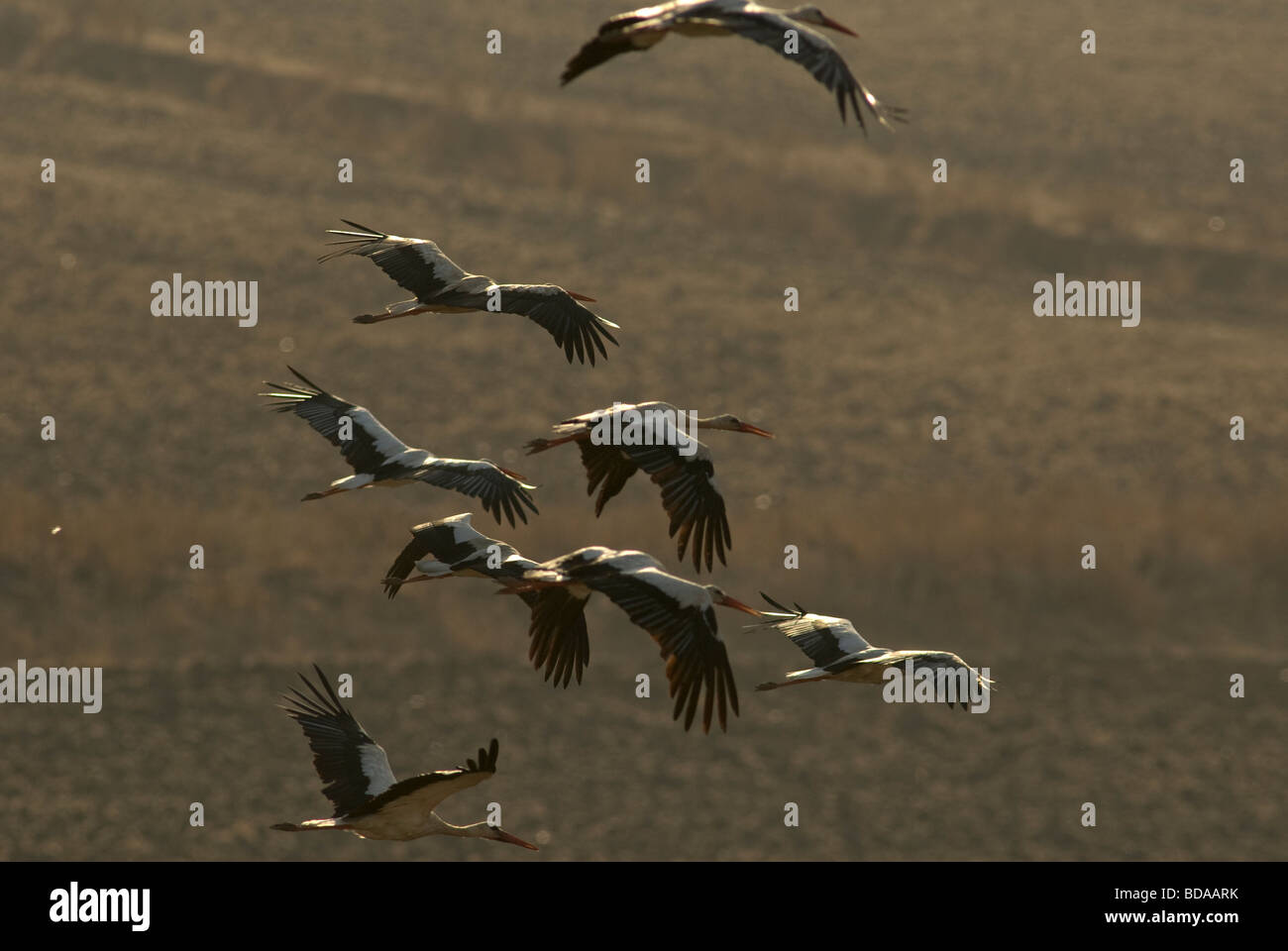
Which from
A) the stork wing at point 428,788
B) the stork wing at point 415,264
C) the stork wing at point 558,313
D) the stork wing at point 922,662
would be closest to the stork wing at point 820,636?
the stork wing at point 922,662

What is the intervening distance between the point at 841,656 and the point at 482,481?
3.09 m

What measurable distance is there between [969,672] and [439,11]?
77725 millimetres

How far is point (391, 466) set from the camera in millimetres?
15328

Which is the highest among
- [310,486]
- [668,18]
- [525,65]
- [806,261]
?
[525,65]

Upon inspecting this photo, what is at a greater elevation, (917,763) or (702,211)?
(702,211)

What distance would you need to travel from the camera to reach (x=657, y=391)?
6078 cm

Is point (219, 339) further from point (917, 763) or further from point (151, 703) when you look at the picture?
point (917, 763)

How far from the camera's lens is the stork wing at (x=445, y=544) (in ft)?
48.5

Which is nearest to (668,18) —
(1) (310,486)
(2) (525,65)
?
(1) (310,486)

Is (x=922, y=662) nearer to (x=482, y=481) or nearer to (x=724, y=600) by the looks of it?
(x=724, y=600)

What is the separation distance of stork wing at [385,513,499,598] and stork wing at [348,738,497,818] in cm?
157

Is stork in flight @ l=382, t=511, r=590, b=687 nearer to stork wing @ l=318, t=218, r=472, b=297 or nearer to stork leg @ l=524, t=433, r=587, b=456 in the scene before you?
stork leg @ l=524, t=433, r=587, b=456

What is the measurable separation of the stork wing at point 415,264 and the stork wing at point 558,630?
256 cm

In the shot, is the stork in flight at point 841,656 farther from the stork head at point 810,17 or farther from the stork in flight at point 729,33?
the stork head at point 810,17
